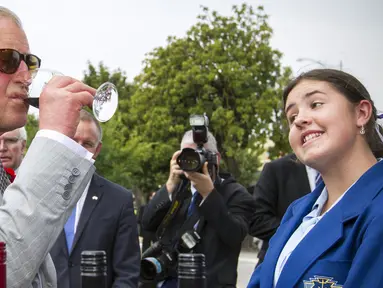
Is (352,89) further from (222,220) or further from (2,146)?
(2,146)

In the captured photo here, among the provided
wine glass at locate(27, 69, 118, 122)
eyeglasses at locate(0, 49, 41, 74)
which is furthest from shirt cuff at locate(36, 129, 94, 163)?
eyeglasses at locate(0, 49, 41, 74)

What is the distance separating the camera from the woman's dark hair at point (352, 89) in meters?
2.86

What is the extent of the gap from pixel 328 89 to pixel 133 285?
224 cm

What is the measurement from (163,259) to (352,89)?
2.50 metres

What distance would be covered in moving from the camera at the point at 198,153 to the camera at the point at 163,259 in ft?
1.98

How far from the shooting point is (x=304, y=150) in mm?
2826

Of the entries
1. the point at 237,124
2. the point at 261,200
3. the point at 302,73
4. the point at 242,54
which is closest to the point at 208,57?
the point at 242,54

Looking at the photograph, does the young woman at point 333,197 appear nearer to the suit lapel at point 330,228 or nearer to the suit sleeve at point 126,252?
the suit lapel at point 330,228

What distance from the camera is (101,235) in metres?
4.52

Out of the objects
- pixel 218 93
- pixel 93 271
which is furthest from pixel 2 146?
pixel 218 93

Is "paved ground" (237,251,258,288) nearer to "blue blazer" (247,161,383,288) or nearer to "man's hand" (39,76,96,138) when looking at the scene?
"blue blazer" (247,161,383,288)

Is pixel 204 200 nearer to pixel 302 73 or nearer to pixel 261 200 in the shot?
pixel 261 200

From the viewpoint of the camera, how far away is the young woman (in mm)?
Answer: 2389

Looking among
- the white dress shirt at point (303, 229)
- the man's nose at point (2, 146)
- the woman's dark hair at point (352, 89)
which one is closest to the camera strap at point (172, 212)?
the man's nose at point (2, 146)
